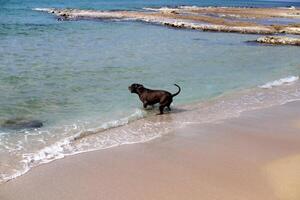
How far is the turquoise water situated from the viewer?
1055 cm

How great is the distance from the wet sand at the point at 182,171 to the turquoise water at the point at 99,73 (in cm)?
89

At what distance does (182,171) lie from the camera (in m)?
7.57

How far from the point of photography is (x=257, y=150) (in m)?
8.72

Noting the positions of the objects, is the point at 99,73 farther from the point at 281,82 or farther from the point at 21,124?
the point at 21,124

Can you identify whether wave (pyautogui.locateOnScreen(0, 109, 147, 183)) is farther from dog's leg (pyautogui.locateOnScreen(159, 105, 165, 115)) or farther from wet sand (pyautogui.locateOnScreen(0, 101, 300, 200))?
dog's leg (pyautogui.locateOnScreen(159, 105, 165, 115))

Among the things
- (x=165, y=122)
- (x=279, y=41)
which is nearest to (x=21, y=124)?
(x=165, y=122)

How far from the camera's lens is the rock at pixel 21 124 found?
32.1ft

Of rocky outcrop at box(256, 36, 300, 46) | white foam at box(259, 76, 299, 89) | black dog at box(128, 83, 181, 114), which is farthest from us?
rocky outcrop at box(256, 36, 300, 46)

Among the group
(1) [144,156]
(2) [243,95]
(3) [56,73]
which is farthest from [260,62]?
(1) [144,156]

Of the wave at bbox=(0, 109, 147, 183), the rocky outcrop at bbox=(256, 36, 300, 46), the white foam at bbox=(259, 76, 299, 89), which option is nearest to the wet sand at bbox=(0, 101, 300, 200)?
the wave at bbox=(0, 109, 147, 183)

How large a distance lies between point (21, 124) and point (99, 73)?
22.6 ft

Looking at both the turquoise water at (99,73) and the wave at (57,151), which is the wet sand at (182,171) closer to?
the wave at (57,151)

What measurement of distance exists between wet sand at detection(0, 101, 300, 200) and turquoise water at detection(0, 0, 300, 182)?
2.91 feet

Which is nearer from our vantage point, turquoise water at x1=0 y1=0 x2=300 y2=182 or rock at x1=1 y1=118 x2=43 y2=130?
rock at x1=1 y1=118 x2=43 y2=130
